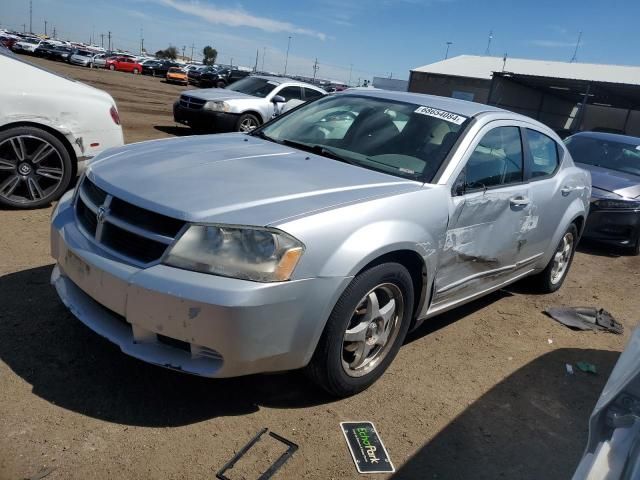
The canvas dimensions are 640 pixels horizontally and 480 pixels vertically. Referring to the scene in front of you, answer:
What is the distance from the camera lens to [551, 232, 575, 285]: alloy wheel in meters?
5.26

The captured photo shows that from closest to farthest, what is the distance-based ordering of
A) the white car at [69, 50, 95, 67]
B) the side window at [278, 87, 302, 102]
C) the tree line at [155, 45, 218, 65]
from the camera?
1. the side window at [278, 87, 302, 102]
2. the white car at [69, 50, 95, 67]
3. the tree line at [155, 45, 218, 65]

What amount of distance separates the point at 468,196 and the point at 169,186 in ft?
5.98

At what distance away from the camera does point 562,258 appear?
5426 mm

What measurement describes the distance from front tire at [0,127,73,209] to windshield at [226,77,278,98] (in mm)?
7412

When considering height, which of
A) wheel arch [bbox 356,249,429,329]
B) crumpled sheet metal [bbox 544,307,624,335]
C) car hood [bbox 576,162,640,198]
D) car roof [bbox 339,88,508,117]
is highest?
car roof [bbox 339,88,508,117]

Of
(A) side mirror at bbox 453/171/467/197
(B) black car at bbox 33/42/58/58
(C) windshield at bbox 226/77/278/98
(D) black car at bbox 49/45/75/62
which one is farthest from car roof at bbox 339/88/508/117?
(B) black car at bbox 33/42/58/58

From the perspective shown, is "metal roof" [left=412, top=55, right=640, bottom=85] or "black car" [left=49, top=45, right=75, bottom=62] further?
"black car" [left=49, top=45, right=75, bottom=62]

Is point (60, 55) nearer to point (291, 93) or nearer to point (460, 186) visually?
point (291, 93)

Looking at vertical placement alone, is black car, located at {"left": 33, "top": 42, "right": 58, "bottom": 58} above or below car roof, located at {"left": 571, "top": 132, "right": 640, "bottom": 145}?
below

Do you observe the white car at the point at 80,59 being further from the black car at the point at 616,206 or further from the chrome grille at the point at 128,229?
the chrome grille at the point at 128,229

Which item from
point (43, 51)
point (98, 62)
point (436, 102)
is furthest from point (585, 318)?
point (98, 62)

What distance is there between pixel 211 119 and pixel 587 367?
9021 mm

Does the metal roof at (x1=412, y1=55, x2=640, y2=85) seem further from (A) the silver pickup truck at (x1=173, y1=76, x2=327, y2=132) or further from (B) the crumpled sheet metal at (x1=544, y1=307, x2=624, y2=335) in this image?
(B) the crumpled sheet metal at (x1=544, y1=307, x2=624, y2=335)

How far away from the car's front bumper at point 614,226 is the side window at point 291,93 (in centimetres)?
728
